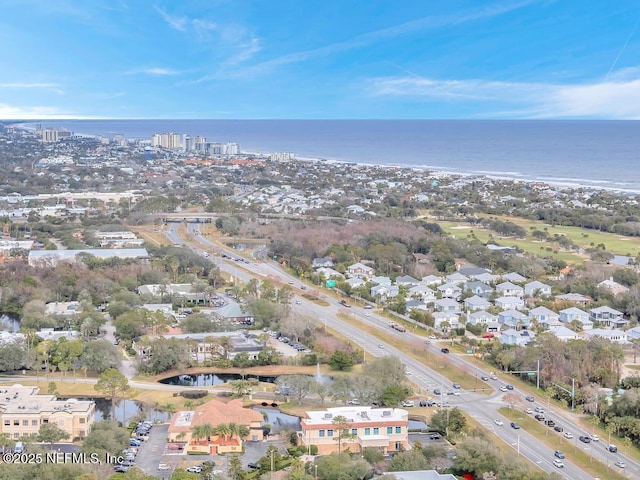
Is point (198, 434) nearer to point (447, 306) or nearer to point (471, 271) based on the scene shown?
point (447, 306)

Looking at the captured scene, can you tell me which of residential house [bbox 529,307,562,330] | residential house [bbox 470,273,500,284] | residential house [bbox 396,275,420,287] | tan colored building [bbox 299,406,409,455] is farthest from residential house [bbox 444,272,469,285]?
tan colored building [bbox 299,406,409,455]

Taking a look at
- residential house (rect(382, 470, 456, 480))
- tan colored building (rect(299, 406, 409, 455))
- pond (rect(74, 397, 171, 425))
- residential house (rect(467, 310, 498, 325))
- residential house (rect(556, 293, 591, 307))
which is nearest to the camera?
residential house (rect(382, 470, 456, 480))

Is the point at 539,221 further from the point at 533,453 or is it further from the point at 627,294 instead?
the point at 533,453

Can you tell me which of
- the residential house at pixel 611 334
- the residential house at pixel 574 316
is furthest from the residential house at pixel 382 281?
the residential house at pixel 611 334

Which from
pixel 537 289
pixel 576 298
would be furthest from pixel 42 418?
pixel 576 298

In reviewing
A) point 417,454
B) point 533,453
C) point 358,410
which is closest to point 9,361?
point 358,410

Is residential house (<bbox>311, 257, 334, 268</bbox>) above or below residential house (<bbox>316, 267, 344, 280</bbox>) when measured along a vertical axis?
above

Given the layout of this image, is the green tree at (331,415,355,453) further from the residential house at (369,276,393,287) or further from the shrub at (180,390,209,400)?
the residential house at (369,276,393,287)
